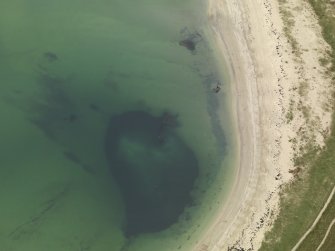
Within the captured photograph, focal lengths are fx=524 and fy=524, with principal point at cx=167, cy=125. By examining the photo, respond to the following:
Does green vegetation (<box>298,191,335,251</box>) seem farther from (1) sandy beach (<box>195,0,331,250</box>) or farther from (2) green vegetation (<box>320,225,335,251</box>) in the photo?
(1) sandy beach (<box>195,0,331,250</box>)

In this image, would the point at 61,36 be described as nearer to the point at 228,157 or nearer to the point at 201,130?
the point at 201,130

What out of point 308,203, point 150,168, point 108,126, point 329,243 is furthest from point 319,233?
point 108,126

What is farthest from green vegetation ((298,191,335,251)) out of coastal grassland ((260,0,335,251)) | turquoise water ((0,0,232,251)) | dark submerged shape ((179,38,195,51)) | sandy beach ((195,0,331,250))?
dark submerged shape ((179,38,195,51))

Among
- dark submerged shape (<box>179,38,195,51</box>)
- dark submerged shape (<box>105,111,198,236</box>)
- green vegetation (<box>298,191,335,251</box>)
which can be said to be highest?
dark submerged shape (<box>179,38,195,51</box>)

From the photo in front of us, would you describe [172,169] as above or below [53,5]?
below

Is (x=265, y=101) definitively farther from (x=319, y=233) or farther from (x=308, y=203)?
(x=319, y=233)

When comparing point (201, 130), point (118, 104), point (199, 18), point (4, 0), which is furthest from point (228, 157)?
point (4, 0)
